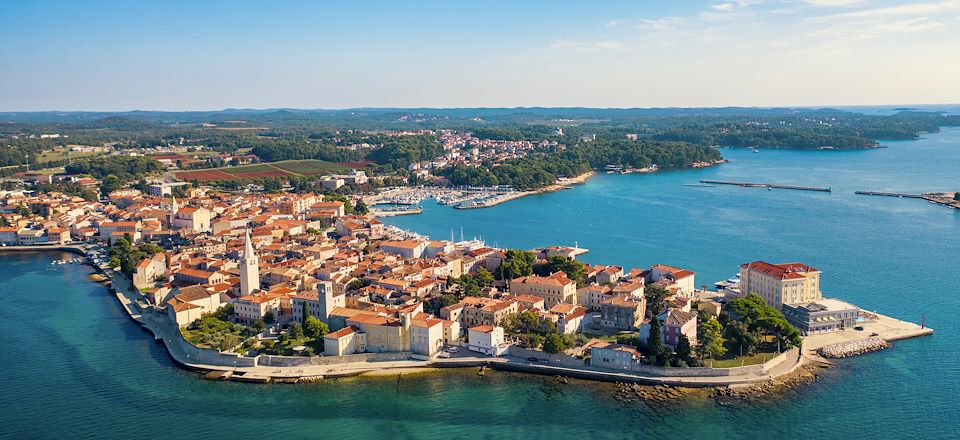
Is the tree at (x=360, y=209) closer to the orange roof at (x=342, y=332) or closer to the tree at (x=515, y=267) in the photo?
the tree at (x=515, y=267)

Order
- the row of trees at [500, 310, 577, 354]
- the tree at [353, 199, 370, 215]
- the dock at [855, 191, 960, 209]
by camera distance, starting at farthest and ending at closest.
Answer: the dock at [855, 191, 960, 209]
the tree at [353, 199, 370, 215]
the row of trees at [500, 310, 577, 354]

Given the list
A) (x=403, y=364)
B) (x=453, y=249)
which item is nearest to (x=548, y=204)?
(x=453, y=249)

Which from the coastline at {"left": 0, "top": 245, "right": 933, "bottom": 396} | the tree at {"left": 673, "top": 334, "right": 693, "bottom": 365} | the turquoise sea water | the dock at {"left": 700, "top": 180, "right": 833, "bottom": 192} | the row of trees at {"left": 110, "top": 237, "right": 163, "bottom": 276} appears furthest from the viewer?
the dock at {"left": 700, "top": 180, "right": 833, "bottom": 192}

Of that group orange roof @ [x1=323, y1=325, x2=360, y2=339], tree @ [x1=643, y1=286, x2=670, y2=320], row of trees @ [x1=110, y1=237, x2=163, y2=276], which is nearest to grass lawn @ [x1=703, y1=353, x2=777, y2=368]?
tree @ [x1=643, y1=286, x2=670, y2=320]

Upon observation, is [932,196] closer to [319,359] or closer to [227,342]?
[319,359]

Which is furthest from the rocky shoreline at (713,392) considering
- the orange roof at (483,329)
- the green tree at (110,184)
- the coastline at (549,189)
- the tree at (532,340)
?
the green tree at (110,184)

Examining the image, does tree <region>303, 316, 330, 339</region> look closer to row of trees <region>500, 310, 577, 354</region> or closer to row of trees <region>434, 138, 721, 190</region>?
row of trees <region>500, 310, 577, 354</region>

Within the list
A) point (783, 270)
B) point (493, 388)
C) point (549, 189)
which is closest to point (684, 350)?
point (493, 388)
